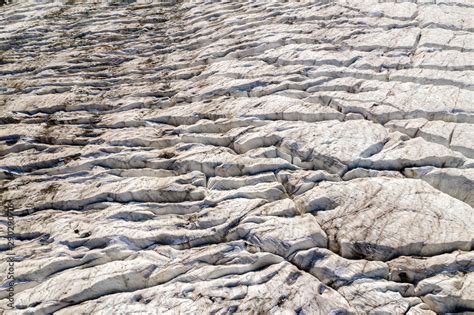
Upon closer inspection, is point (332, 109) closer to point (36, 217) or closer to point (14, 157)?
point (36, 217)

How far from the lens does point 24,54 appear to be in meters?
21.3

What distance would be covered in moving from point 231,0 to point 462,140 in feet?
60.5

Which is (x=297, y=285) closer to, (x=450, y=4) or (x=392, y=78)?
(x=392, y=78)

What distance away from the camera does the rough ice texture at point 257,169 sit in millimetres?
8406

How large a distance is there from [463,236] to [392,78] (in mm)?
7675

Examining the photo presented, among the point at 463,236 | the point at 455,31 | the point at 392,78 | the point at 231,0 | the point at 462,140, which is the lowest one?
the point at 463,236

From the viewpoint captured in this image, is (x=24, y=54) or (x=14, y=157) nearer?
(x=14, y=157)

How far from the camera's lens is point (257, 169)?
11.4 metres

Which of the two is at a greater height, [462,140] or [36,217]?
[462,140]

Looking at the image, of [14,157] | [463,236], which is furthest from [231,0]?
[463,236]

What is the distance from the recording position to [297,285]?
27.0 ft

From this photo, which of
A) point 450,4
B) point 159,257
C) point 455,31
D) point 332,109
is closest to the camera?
point 159,257

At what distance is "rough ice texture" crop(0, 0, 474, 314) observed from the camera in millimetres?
8406

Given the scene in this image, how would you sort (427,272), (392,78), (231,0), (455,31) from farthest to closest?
(231,0) < (455,31) < (392,78) < (427,272)
